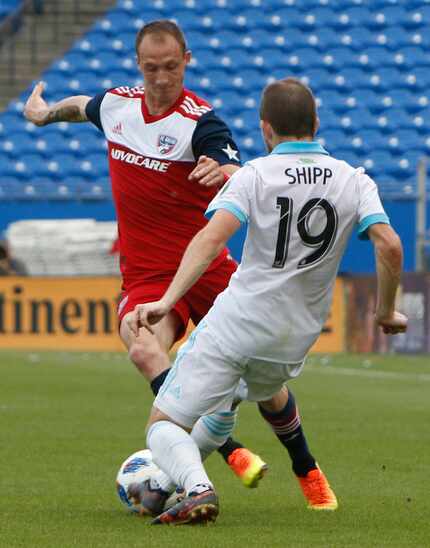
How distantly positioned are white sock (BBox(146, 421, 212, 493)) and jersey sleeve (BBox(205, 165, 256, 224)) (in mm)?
916

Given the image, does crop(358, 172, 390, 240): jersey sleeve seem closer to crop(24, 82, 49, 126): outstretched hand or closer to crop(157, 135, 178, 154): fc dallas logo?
crop(157, 135, 178, 154): fc dallas logo

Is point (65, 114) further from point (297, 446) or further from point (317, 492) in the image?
point (317, 492)

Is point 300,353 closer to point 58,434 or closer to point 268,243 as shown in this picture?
point 268,243

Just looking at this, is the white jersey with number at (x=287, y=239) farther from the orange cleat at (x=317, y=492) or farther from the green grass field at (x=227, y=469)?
the orange cleat at (x=317, y=492)

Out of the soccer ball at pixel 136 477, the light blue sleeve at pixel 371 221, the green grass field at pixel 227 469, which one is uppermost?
the light blue sleeve at pixel 371 221

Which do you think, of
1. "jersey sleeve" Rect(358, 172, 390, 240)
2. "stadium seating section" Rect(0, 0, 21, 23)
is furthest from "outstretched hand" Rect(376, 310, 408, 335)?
"stadium seating section" Rect(0, 0, 21, 23)

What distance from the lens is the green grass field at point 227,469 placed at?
5684 millimetres

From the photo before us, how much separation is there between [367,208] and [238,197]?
51cm

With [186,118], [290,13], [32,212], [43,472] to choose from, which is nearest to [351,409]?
[43,472]

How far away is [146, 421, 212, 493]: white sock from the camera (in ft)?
18.5

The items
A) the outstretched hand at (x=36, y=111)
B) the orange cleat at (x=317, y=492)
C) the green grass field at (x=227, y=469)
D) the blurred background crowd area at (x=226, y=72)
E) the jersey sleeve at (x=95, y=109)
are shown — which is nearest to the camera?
the green grass field at (x=227, y=469)

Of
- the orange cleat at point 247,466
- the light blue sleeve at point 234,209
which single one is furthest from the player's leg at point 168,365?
the light blue sleeve at point 234,209

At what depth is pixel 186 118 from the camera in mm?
6941

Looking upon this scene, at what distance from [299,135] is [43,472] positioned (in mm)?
3103
